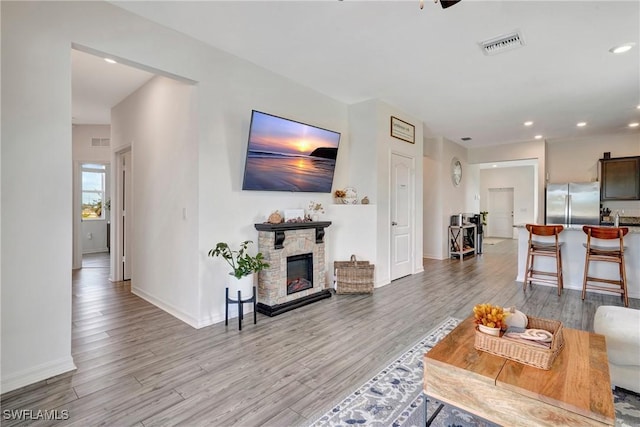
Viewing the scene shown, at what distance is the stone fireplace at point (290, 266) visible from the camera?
3.38 meters

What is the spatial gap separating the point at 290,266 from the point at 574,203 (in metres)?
6.62

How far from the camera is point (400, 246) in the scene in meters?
5.20

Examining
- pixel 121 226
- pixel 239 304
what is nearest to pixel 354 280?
pixel 239 304

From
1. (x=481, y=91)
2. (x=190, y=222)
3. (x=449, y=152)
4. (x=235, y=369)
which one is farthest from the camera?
(x=449, y=152)

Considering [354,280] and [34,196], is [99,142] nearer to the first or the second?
[34,196]

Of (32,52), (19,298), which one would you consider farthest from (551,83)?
(19,298)

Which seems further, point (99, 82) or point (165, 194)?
point (99, 82)

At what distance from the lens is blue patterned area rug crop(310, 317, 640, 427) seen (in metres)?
1.71

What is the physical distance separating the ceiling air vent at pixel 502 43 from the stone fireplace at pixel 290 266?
2.60m

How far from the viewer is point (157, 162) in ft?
12.3

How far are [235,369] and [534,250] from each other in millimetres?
4613

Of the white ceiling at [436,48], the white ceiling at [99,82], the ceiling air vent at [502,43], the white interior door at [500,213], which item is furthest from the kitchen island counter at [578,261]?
the white interior door at [500,213]

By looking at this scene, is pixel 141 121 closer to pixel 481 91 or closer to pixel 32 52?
pixel 32 52

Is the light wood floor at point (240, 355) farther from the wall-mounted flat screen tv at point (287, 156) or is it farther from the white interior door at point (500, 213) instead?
the white interior door at point (500, 213)
